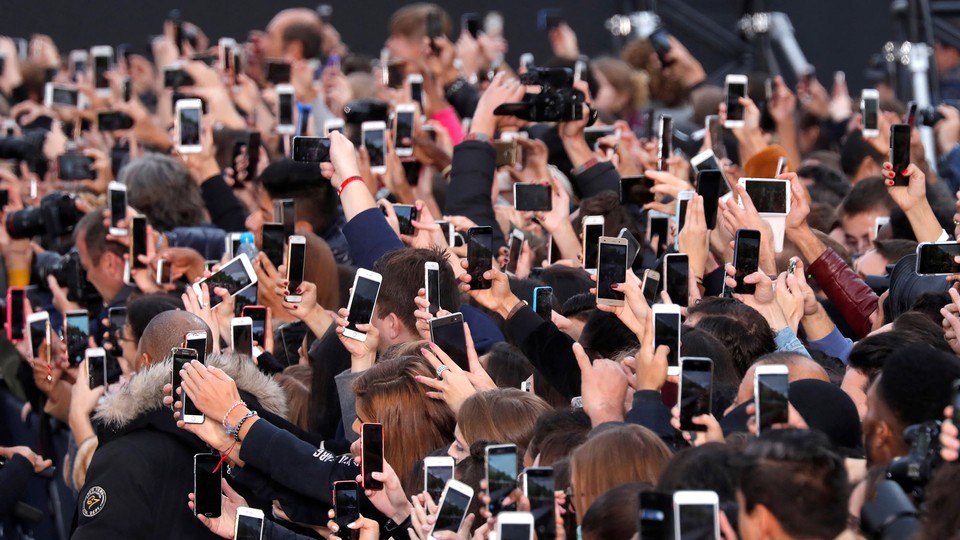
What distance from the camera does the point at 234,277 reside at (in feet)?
16.5

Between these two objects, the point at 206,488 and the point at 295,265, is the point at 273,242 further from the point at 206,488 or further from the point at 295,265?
the point at 206,488

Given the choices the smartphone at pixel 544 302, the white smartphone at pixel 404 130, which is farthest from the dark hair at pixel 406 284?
the white smartphone at pixel 404 130

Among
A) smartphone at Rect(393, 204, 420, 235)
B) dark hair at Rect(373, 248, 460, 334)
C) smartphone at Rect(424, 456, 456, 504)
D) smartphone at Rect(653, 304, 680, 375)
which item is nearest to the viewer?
smartphone at Rect(424, 456, 456, 504)

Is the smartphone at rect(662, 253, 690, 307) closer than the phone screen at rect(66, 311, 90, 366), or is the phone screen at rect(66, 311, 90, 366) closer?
the smartphone at rect(662, 253, 690, 307)

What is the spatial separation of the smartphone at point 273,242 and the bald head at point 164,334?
3.05 feet

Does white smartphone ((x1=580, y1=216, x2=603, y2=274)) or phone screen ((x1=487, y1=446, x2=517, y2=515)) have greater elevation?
white smartphone ((x1=580, y1=216, x2=603, y2=274))

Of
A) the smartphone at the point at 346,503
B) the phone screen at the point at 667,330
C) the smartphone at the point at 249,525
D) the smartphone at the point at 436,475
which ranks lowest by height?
the smartphone at the point at 249,525

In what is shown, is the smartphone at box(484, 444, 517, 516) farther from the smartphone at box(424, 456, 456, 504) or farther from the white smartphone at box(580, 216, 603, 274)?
the white smartphone at box(580, 216, 603, 274)

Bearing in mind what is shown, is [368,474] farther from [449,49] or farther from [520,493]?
[449,49]

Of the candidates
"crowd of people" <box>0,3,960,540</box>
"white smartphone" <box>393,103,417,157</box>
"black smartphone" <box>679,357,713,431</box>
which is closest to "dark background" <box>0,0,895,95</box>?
"crowd of people" <box>0,3,960,540</box>

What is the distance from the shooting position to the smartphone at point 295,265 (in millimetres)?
4867

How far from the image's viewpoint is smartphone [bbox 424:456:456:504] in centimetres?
329

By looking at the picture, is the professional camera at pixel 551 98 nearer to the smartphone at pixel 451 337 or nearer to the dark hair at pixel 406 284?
the dark hair at pixel 406 284

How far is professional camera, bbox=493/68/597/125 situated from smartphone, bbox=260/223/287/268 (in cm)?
97
